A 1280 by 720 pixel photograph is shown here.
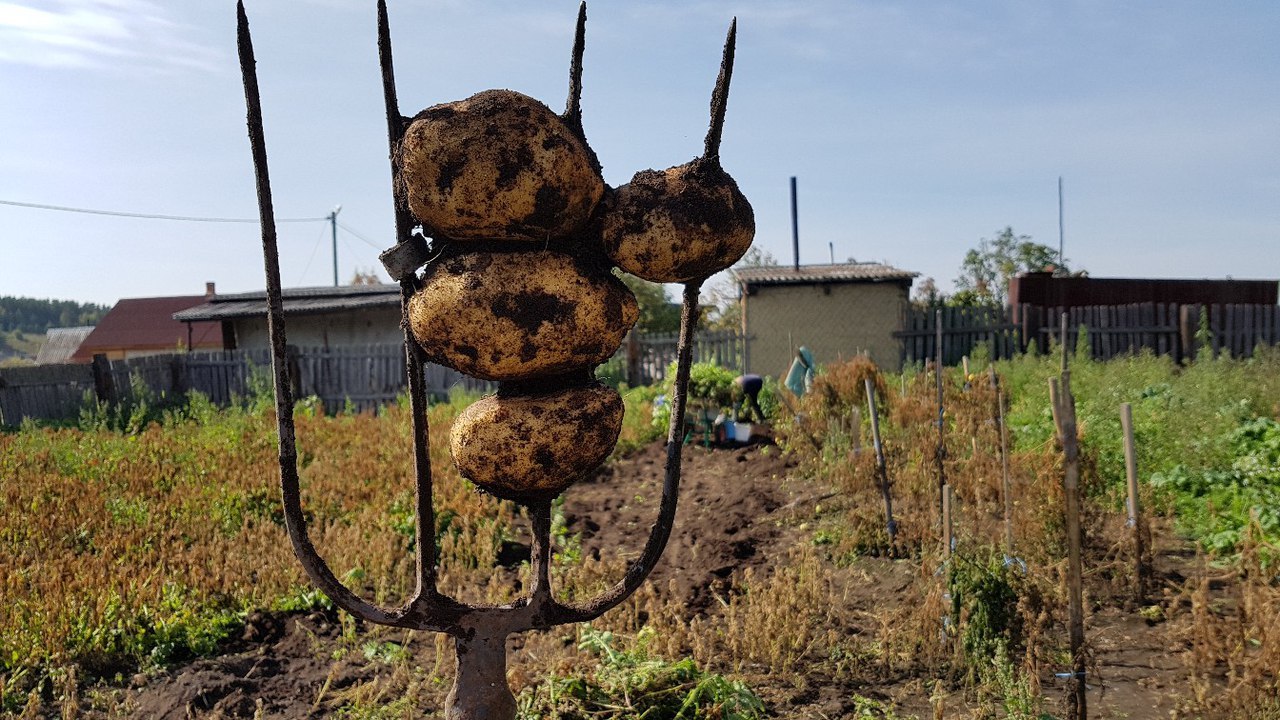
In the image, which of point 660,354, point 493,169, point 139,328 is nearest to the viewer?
point 493,169

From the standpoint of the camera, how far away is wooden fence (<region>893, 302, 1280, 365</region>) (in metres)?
16.8

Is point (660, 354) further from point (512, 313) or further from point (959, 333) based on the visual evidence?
point (512, 313)

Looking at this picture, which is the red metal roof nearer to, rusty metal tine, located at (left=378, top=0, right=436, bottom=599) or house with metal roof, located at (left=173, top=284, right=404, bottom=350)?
house with metal roof, located at (left=173, top=284, right=404, bottom=350)

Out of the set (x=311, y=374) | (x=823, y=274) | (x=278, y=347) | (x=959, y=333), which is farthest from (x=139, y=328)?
(x=278, y=347)

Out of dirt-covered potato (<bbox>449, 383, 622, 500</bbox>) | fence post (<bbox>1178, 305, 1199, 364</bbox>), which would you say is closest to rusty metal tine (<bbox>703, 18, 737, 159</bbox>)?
dirt-covered potato (<bbox>449, 383, 622, 500</bbox>)

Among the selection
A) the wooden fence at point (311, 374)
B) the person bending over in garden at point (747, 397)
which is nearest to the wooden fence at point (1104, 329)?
the person bending over in garden at point (747, 397)

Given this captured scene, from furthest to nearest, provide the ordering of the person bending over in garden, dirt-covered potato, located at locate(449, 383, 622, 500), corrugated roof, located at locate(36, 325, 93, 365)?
corrugated roof, located at locate(36, 325, 93, 365) < the person bending over in garden < dirt-covered potato, located at locate(449, 383, 622, 500)

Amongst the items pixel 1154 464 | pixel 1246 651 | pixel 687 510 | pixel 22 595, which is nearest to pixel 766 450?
pixel 687 510

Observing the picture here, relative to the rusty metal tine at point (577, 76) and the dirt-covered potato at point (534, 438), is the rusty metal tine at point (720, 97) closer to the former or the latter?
the rusty metal tine at point (577, 76)

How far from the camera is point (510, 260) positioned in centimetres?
243

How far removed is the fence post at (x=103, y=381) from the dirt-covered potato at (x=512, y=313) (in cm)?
1489

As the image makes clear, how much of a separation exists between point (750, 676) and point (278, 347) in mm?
2805

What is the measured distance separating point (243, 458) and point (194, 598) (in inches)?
165

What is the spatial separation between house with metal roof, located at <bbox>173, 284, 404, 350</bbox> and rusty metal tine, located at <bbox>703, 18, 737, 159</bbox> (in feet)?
57.1
